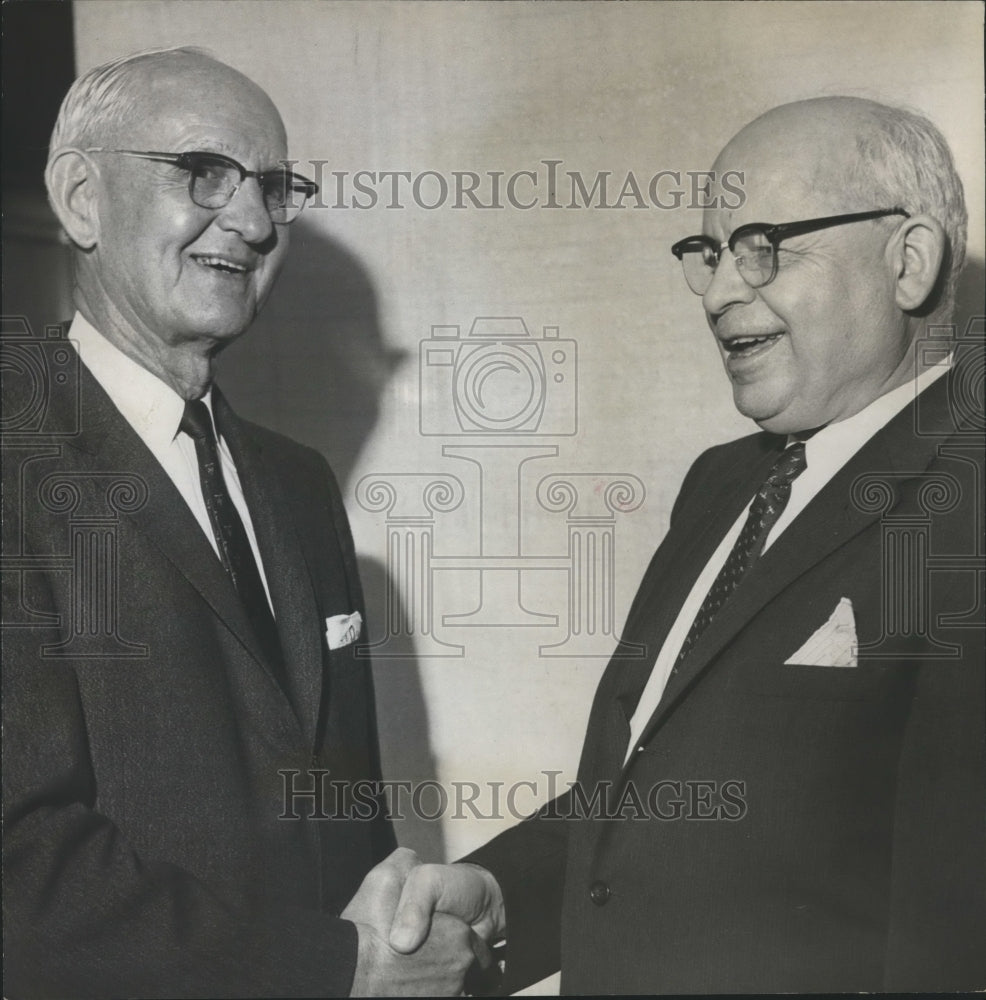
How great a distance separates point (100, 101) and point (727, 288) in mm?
1037

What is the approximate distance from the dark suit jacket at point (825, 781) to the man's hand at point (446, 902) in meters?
0.14

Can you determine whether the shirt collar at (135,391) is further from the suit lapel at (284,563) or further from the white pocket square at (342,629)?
the white pocket square at (342,629)

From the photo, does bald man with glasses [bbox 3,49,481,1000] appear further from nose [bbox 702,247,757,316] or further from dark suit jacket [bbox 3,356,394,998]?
nose [bbox 702,247,757,316]

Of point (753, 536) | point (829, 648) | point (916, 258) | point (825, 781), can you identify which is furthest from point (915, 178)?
point (825, 781)

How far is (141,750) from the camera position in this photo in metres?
1.71

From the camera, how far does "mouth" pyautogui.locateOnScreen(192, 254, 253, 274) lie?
5.89ft

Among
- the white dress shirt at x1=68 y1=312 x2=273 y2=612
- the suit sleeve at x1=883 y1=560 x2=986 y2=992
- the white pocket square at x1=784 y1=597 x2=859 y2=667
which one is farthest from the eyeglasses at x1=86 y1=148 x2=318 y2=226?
the suit sleeve at x1=883 y1=560 x2=986 y2=992

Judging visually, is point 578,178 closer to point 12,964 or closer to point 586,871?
point 586,871

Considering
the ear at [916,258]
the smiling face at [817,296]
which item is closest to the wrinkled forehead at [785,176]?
the smiling face at [817,296]

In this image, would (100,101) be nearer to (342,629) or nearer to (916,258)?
(342,629)

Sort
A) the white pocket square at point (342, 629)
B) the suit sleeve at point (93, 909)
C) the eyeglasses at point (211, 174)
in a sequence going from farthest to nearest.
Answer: the white pocket square at point (342, 629)
the eyeglasses at point (211, 174)
the suit sleeve at point (93, 909)

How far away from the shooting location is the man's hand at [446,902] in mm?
1819

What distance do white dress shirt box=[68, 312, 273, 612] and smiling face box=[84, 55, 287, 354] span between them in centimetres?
4

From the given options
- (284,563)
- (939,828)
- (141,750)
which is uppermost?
(284,563)
